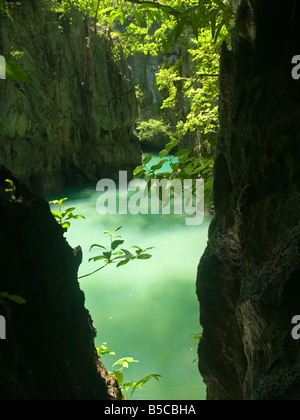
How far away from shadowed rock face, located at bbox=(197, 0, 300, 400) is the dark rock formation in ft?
2.80

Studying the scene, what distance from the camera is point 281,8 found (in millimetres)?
1512

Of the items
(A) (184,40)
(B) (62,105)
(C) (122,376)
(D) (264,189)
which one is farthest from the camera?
(B) (62,105)

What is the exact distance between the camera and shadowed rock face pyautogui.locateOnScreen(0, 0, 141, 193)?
12359 millimetres

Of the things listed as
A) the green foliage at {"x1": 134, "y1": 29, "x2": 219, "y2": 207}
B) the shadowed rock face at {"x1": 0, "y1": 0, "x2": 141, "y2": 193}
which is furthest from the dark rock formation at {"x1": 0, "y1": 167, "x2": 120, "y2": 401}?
the shadowed rock face at {"x1": 0, "y1": 0, "x2": 141, "y2": 193}

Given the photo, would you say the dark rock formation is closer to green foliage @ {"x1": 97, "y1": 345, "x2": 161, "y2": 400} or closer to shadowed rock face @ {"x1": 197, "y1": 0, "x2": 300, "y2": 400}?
green foliage @ {"x1": 97, "y1": 345, "x2": 161, "y2": 400}

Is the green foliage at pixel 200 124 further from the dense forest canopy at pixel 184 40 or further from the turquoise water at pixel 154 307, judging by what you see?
the turquoise water at pixel 154 307

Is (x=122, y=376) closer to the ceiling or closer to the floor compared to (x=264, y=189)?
closer to the floor

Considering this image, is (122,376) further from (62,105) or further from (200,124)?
(62,105)

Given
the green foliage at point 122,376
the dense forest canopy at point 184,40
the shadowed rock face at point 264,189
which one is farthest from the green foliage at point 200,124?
the green foliage at point 122,376

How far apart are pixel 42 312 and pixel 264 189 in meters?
1.24

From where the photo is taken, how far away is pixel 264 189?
5.22 feet

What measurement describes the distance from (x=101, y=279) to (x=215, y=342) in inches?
182

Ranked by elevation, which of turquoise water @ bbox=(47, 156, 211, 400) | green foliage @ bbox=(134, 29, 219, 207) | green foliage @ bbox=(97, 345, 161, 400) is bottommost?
turquoise water @ bbox=(47, 156, 211, 400)

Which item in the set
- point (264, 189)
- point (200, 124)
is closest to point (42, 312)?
point (264, 189)
